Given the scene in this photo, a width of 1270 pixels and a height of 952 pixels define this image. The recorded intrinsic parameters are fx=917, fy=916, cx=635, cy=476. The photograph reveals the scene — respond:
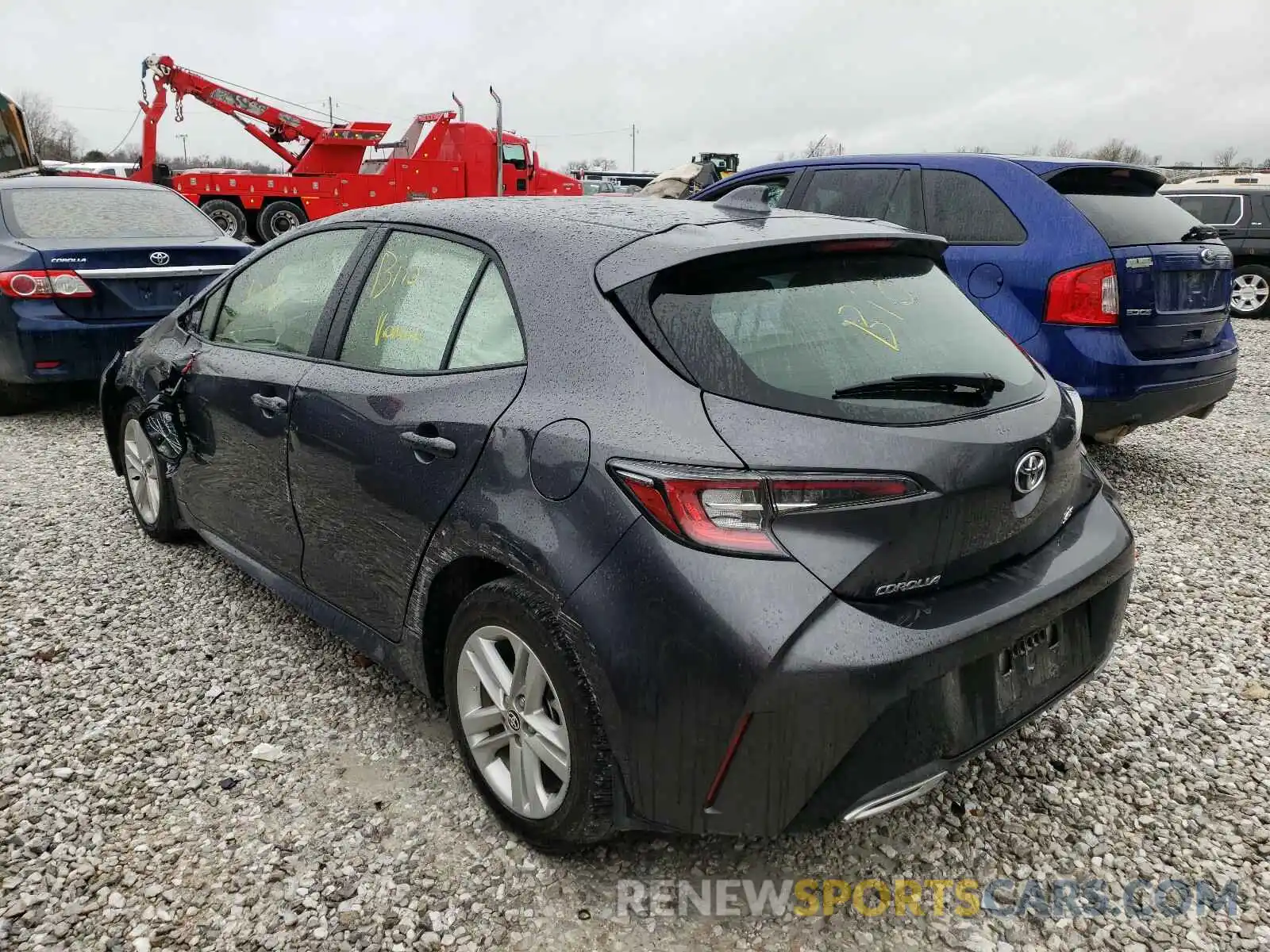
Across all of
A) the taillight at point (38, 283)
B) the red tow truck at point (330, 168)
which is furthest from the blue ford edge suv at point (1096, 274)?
the red tow truck at point (330, 168)

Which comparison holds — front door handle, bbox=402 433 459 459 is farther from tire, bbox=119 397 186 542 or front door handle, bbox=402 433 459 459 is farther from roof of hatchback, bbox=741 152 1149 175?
roof of hatchback, bbox=741 152 1149 175

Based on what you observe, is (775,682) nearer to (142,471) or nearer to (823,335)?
(823,335)

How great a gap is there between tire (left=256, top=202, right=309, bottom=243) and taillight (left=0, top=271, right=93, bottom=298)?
42.8 ft

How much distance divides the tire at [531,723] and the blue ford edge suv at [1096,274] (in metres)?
3.14

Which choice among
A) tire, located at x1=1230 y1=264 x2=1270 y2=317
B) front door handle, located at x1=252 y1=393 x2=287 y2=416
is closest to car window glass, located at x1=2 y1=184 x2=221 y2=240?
front door handle, located at x1=252 y1=393 x2=287 y2=416

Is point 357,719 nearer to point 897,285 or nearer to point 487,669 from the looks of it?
point 487,669

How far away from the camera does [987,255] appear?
4594 mm

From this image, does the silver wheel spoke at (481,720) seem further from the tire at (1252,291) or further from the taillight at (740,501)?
the tire at (1252,291)

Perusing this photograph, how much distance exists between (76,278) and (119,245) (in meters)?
0.36

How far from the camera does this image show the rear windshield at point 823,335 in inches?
76.1

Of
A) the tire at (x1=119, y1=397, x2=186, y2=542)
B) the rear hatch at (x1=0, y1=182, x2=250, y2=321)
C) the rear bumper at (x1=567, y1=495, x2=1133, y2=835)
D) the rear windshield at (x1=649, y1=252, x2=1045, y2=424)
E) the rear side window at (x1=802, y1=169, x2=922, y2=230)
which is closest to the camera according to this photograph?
the rear bumper at (x1=567, y1=495, x2=1133, y2=835)

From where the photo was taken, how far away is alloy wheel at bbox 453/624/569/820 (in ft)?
6.87

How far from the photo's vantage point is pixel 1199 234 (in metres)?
4.71

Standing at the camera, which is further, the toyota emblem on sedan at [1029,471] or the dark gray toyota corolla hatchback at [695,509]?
the toyota emblem on sedan at [1029,471]
